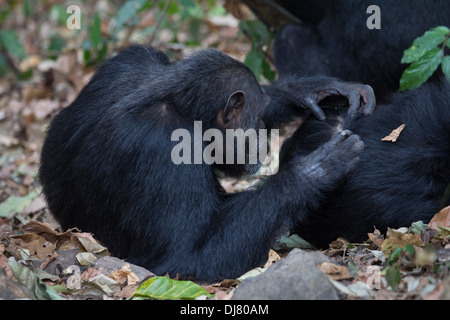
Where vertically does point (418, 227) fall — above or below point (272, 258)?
above

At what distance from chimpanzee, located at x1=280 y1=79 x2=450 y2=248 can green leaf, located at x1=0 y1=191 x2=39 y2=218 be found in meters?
2.67

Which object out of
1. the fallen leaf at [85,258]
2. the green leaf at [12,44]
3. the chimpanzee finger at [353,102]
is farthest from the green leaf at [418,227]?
the green leaf at [12,44]

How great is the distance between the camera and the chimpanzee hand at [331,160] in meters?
4.21

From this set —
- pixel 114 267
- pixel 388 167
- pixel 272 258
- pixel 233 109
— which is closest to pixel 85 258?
Result: pixel 114 267

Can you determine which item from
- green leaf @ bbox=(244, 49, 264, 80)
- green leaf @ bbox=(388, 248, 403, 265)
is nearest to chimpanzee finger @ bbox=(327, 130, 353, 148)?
green leaf @ bbox=(388, 248, 403, 265)

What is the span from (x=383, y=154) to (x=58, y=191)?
2.23 meters

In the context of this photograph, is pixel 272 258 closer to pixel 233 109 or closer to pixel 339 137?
pixel 339 137

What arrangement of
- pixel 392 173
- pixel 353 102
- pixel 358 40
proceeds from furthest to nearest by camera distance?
1. pixel 358 40
2. pixel 353 102
3. pixel 392 173

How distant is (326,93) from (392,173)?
840mm

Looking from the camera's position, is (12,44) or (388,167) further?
(12,44)

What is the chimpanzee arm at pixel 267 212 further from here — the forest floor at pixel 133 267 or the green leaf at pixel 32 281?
the green leaf at pixel 32 281

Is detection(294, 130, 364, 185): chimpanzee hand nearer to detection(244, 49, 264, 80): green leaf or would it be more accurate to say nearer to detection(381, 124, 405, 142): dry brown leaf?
detection(381, 124, 405, 142): dry brown leaf

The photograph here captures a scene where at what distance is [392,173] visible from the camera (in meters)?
4.25

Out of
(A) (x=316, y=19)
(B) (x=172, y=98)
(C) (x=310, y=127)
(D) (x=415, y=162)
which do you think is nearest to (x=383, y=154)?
(D) (x=415, y=162)
